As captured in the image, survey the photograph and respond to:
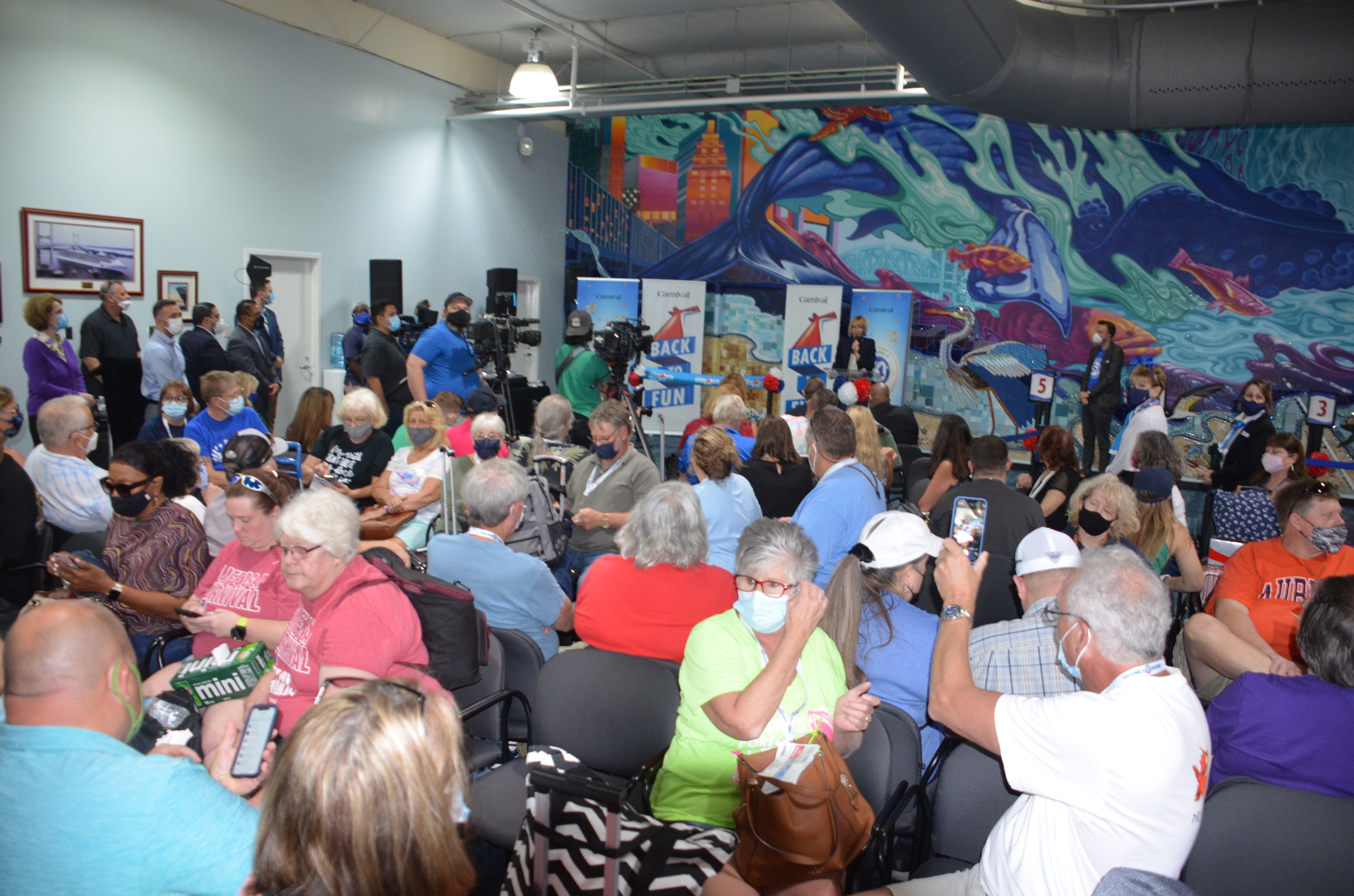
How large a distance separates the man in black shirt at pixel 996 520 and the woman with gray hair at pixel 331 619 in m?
2.23

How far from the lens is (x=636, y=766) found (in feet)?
7.91

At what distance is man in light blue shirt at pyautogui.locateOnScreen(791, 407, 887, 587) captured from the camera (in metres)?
3.56

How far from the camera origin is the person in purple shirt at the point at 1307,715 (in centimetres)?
202

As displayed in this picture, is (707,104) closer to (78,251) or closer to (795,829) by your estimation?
(78,251)

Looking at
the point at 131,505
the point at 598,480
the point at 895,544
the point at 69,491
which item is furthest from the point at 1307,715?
the point at 69,491

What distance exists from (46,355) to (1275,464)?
8.30 meters

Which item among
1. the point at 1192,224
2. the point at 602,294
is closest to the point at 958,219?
the point at 1192,224

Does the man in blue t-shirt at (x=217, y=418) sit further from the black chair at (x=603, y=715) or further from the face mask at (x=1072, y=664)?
the face mask at (x=1072, y=664)

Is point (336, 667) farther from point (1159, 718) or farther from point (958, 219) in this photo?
point (958, 219)

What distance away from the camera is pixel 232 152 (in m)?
8.05

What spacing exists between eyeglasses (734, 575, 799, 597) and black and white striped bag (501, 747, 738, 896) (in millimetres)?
591

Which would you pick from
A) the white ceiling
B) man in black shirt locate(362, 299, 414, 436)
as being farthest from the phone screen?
the white ceiling

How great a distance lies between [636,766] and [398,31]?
9892 millimetres

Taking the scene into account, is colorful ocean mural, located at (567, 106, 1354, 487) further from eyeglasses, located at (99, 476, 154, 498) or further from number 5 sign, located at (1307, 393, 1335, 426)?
eyeglasses, located at (99, 476, 154, 498)
